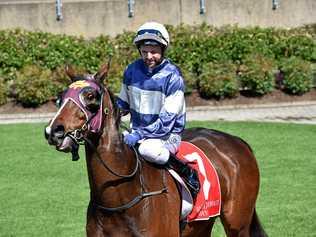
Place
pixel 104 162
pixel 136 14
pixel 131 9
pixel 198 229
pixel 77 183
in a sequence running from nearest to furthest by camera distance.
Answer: pixel 104 162 → pixel 198 229 → pixel 77 183 → pixel 131 9 → pixel 136 14

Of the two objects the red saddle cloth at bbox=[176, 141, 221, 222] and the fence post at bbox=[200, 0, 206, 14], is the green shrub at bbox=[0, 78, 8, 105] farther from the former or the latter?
the red saddle cloth at bbox=[176, 141, 221, 222]

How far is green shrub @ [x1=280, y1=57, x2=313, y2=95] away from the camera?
51.0 feet

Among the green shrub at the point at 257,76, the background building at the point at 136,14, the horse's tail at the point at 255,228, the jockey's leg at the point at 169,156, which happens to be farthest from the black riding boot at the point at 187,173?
the background building at the point at 136,14

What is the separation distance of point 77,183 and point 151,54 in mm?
4951

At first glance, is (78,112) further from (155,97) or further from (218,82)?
(218,82)

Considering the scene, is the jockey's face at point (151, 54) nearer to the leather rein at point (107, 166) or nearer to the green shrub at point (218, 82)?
the leather rein at point (107, 166)

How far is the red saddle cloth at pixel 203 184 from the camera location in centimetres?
571

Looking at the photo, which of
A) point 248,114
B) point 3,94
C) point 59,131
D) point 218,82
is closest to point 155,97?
point 59,131

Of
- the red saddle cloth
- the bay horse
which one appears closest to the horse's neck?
the bay horse

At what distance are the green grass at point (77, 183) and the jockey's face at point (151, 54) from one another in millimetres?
3019

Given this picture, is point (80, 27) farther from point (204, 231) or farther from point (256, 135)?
point (204, 231)

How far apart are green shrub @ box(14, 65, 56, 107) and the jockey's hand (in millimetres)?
10144

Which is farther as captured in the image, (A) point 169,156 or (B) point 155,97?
(A) point 169,156

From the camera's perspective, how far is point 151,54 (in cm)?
527
